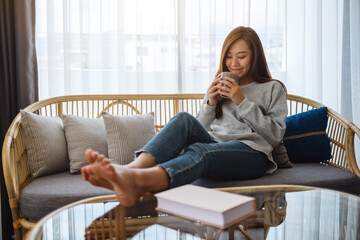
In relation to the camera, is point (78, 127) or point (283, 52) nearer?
point (78, 127)

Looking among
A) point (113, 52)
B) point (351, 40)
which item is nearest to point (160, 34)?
point (113, 52)

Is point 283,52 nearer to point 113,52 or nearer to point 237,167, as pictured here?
point 113,52

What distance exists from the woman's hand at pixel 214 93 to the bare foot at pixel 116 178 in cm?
87

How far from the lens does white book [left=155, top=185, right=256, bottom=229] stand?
973 millimetres

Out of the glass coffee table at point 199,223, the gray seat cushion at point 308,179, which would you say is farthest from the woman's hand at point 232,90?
the glass coffee table at point 199,223

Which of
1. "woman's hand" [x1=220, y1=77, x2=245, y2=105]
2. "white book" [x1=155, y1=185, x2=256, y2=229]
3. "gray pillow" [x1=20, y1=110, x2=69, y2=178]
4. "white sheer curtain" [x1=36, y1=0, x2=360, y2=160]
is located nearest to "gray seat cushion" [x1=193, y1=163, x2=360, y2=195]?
"woman's hand" [x1=220, y1=77, x2=245, y2=105]

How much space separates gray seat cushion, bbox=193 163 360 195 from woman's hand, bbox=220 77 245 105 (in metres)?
0.37

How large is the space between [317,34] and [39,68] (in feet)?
6.00

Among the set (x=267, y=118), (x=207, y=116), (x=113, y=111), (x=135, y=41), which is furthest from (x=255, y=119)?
(x=135, y=41)

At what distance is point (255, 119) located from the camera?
1767 mm

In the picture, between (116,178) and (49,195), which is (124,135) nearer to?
(49,195)

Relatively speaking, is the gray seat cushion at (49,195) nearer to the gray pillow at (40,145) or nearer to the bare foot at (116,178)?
the gray pillow at (40,145)

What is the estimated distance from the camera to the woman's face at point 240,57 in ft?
6.52

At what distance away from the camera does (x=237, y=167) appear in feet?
5.31
